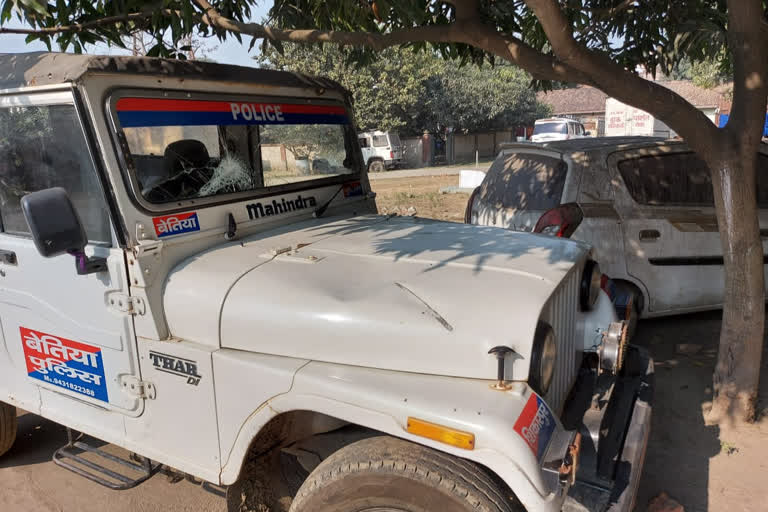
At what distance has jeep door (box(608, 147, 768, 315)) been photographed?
4.48 metres

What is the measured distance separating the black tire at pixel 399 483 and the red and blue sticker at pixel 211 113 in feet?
5.30

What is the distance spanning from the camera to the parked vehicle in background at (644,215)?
4.46 meters

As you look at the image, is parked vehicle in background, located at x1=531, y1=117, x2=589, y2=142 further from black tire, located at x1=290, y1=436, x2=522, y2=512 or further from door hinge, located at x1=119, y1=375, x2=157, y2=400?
black tire, located at x1=290, y1=436, x2=522, y2=512

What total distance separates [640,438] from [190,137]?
2325 mm

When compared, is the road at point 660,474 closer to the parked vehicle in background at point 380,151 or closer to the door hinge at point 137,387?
the door hinge at point 137,387

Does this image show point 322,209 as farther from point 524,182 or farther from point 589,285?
point 524,182

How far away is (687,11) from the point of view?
5.01m

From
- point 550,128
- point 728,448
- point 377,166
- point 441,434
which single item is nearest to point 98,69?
point 441,434

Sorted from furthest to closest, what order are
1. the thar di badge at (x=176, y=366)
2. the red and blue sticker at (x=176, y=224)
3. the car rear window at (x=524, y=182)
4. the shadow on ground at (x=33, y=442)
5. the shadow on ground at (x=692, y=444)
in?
1. the car rear window at (x=524, y=182)
2. the shadow on ground at (x=33, y=442)
3. the shadow on ground at (x=692, y=444)
4. the red and blue sticker at (x=176, y=224)
5. the thar di badge at (x=176, y=366)

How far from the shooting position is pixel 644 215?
4.48 m

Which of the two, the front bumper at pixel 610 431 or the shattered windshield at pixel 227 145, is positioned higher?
the shattered windshield at pixel 227 145

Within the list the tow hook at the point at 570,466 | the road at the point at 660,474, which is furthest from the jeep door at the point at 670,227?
the tow hook at the point at 570,466

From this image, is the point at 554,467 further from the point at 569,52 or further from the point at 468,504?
the point at 569,52

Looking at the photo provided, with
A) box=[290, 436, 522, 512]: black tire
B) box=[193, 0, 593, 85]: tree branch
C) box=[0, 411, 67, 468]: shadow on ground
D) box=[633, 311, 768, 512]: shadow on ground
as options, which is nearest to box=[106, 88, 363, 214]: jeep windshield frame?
box=[193, 0, 593, 85]: tree branch
